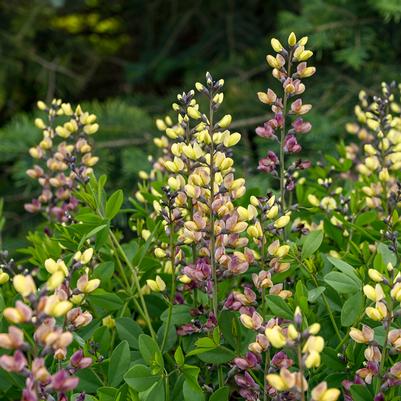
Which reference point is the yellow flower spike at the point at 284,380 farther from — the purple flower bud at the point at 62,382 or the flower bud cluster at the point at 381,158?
the flower bud cluster at the point at 381,158

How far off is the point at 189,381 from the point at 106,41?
11.5 ft

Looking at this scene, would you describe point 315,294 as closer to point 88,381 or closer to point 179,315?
point 179,315

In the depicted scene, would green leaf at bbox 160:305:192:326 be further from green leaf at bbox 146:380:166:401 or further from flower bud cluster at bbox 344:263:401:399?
flower bud cluster at bbox 344:263:401:399

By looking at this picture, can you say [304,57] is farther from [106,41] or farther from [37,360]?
[106,41]

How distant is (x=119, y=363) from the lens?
783 mm

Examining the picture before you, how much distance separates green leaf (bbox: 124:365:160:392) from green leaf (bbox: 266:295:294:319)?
0.14m

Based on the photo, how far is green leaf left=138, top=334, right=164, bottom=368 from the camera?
2.49 ft

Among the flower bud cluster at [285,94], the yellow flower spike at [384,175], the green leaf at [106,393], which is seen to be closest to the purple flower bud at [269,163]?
the flower bud cluster at [285,94]

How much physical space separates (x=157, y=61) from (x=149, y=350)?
8.11ft

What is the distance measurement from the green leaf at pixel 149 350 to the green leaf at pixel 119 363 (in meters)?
0.02

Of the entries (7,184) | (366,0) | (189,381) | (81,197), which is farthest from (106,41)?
(189,381)

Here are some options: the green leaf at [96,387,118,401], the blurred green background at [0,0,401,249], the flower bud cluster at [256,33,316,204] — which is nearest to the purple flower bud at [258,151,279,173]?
the flower bud cluster at [256,33,316,204]

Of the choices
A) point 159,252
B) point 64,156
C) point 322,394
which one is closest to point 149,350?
point 159,252

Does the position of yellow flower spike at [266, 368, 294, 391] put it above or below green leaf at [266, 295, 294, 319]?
above
